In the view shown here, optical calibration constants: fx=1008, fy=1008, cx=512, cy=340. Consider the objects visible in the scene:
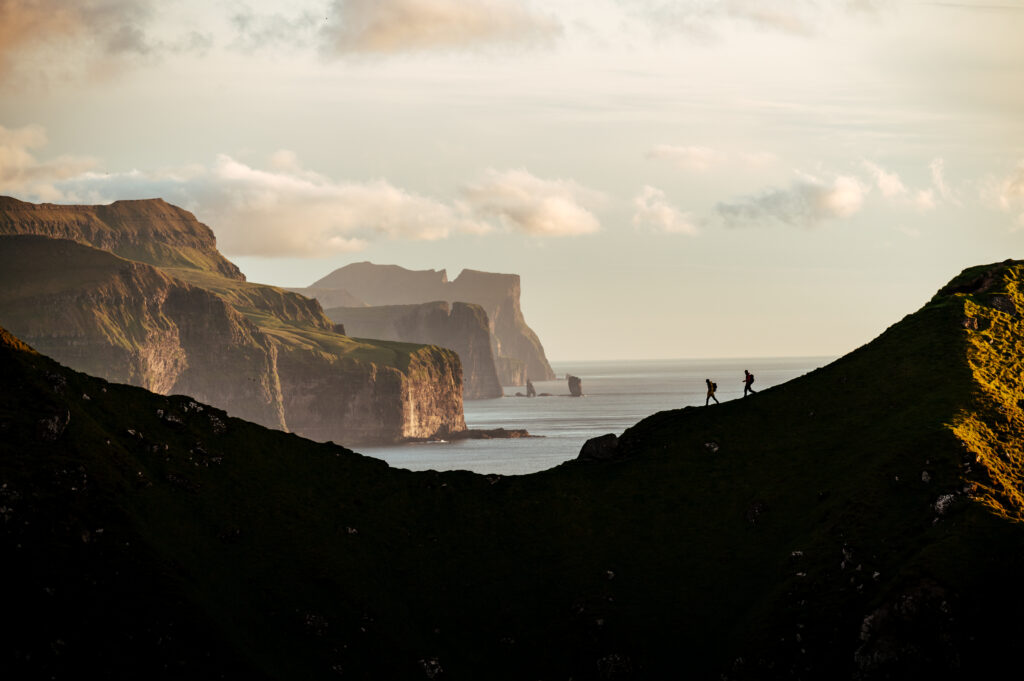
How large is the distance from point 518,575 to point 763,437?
23.9 m

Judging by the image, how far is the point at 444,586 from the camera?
66438mm

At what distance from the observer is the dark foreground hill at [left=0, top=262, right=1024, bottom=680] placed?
51656mm

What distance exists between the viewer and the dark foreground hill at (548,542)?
51656 mm

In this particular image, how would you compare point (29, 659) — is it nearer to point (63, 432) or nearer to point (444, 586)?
point (63, 432)

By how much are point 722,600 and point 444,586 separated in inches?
707

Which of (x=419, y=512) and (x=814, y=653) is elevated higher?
(x=419, y=512)

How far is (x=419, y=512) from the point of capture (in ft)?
244

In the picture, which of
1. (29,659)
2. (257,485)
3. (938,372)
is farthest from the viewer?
(938,372)

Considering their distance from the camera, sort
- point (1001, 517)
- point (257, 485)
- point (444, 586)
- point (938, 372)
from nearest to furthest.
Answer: point (1001, 517)
point (444, 586)
point (257, 485)
point (938, 372)

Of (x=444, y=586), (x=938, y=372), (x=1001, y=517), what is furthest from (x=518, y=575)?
(x=938, y=372)

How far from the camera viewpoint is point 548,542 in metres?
70.4

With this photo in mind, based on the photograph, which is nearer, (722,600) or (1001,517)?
(1001,517)

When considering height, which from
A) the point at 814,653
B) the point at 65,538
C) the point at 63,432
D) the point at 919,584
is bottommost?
the point at 814,653

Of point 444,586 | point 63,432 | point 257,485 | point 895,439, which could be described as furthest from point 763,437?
point 63,432
